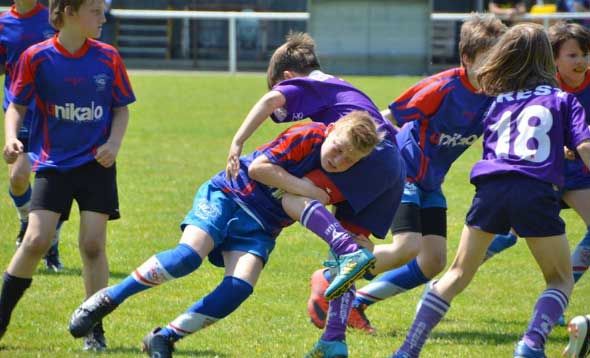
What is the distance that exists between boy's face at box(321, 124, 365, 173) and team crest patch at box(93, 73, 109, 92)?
1.25 meters

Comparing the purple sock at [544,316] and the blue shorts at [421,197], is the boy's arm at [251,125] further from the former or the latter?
the purple sock at [544,316]

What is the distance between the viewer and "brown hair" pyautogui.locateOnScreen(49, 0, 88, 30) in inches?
213

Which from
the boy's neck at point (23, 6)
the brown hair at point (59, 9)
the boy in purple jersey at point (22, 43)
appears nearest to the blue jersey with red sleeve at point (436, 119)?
the brown hair at point (59, 9)

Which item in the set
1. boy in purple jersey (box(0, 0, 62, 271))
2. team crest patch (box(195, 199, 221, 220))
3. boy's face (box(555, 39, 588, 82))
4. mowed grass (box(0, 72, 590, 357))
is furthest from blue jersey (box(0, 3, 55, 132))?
boy's face (box(555, 39, 588, 82))

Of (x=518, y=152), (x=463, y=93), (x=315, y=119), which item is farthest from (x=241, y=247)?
(x=463, y=93)

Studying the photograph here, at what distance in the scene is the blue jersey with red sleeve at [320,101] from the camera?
5184 mm

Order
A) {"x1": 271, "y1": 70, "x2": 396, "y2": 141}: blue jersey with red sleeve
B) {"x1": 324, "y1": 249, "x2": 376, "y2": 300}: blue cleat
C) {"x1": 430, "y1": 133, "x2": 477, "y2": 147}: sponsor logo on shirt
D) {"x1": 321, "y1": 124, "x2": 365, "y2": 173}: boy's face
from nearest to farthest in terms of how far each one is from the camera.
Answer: {"x1": 324, "y1": 249, "x2": 376, "y2": 300}: blue cleat < {"x1": 321, "y1": 124, "x2": 365, "y2": 173}: boy's face < {"x1": 271, "y1": 70, "x2": 396, "y2": 141}: blue jersey with red sleeve < {"x1": 430, "y1": 133, "x2": 477, "y2": 147}: sponsor logo on shirt

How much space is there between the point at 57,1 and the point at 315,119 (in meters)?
1.40

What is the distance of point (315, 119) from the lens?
5.33 m

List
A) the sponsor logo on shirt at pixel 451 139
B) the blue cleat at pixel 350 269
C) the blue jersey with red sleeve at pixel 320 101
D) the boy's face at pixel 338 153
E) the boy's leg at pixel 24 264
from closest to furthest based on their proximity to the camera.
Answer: the blue cleat at pixel 350 269, the boy's face at pixel 338 153, the blue jersey with red sleeve at pixel 320 101, the boy's leg at pixel 24 264, the sponsor logo on shirt at pixel 451 139

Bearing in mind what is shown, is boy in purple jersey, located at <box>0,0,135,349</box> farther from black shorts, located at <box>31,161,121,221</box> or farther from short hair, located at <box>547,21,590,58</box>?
short hair, located at <box>547,21,590,58</box>

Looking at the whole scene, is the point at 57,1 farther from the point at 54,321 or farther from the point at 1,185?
the point at 1,185

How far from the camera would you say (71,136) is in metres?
5.41

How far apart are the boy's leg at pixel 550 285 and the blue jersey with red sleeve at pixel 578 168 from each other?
1.45m
